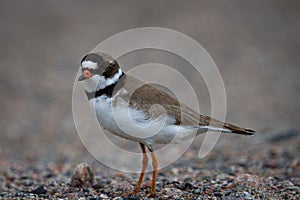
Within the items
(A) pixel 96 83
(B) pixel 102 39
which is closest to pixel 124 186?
(A) pixel 96 83

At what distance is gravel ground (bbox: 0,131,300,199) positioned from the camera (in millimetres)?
5859

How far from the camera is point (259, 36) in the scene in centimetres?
1795

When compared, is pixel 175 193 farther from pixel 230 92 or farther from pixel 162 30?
pixel 162 30

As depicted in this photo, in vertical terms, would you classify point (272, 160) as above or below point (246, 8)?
below

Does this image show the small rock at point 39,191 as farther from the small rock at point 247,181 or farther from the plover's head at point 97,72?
the small rock at point 247,181

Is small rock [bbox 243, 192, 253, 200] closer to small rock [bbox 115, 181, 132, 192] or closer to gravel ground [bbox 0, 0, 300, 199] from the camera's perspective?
gravel ground [bbox 0, 0, 300, 199]

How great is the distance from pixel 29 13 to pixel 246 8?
9.60 metres

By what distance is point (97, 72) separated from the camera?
5473mm

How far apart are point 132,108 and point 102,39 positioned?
13307 mm

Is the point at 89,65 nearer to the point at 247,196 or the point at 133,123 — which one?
the point at 133,123

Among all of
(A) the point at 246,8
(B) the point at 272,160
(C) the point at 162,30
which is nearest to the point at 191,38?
(C) the point at 162,30

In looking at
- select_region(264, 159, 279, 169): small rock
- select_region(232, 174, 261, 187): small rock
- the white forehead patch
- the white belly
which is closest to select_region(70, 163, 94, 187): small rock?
the white belly

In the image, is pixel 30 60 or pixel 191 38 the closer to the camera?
pixel 30 60

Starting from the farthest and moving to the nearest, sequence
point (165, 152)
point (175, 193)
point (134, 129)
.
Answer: point (165, 152) < point (175, 193) < point (134, 129)
